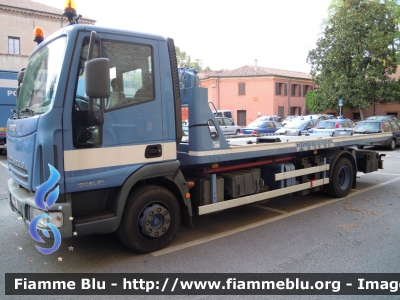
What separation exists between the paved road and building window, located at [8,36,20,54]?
33116 millimetres

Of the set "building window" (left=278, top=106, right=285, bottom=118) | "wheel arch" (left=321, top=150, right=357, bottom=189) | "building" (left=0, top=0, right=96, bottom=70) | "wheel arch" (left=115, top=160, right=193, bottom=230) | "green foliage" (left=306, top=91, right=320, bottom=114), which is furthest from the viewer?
"green foliage" (left=306, top=91, right=320, bottom=114)

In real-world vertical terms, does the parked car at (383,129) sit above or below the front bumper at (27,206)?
above

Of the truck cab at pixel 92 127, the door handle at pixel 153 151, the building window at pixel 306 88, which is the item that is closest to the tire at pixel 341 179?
the truck cab at pixel 92 127

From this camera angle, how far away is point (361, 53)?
31547 mm

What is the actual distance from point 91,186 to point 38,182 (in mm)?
A: 559

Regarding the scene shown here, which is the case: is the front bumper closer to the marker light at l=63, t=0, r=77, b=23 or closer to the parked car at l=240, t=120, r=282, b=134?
the marker light at l=63, t=0, r=77, b=23

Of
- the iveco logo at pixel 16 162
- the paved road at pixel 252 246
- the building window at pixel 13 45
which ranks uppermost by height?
the building window at pixel 13 45

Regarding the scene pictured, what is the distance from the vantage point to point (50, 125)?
12.0 ft

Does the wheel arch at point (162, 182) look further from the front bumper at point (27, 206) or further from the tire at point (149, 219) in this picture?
the front bumper at point (27, 206)

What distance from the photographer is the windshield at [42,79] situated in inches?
152

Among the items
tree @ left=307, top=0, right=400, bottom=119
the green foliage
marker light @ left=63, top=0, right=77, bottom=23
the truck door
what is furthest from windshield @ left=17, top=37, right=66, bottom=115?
the green foliage

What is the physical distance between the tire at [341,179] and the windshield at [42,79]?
590 cm

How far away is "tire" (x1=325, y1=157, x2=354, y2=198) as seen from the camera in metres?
7.49

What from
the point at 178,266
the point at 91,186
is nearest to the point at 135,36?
the point at 91,186
